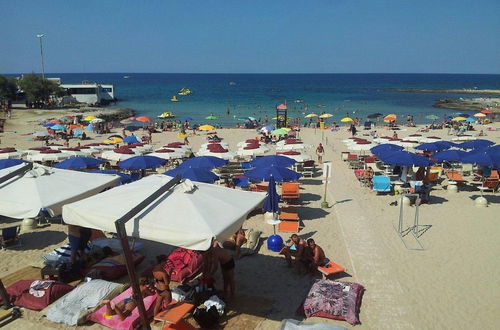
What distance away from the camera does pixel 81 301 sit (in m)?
6.41

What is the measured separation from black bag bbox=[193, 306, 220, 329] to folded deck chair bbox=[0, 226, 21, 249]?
5.84 m

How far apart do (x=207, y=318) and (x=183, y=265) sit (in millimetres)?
1715

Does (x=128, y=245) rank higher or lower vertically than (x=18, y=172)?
lower

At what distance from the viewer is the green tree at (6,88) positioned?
47062mm

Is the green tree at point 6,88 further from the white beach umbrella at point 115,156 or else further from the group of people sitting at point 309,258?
the group of people sitting at point 309,258

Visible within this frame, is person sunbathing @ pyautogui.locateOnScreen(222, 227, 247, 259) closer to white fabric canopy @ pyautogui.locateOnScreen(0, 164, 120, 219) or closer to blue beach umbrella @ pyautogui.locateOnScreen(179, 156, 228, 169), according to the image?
white fabric canopy @ pyautogui.locateOnScreen(0, 164, 120, 219)

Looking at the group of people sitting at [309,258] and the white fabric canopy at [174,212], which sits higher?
the white fabric canopy at [174,212]

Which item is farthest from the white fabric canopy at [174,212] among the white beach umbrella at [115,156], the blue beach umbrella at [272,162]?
the white beach umbrella at [115,156]

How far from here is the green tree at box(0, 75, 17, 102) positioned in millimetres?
47062

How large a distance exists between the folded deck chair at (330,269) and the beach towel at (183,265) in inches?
96.1

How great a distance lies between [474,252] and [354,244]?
2.68 m

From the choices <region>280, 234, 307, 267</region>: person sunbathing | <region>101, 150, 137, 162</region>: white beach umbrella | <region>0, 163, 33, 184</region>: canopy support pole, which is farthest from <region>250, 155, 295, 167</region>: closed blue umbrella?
<region>0, 163, 33, 184</region>: canopy support pole

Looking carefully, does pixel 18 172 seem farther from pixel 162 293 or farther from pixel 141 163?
pixel 141 163

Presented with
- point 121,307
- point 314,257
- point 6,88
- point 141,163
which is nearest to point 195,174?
point 141,163
